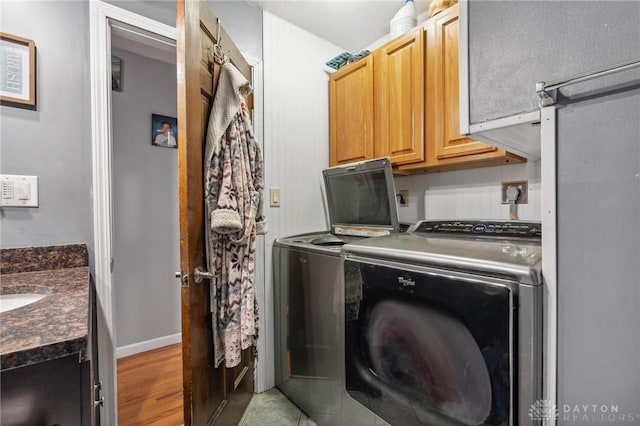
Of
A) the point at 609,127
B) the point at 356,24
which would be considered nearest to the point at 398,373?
the point at 609,127

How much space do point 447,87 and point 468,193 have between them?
0.63 metres

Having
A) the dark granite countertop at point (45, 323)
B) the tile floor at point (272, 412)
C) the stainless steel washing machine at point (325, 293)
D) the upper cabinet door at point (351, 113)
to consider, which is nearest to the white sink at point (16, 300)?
the dark granite countertop at point (45, 323)

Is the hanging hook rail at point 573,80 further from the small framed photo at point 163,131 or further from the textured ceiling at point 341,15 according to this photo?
the small framed photo at point 163,131

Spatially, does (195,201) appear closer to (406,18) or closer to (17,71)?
(17,71)

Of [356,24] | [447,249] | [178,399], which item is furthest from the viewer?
[356,24]

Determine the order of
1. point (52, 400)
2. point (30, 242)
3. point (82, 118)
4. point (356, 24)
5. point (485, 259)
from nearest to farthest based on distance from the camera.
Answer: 1. point (52, 400)
2. point (485, 259)
3. point (30, 242)
4. point (82, 118)
5. point (356, 24)

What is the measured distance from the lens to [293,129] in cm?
196

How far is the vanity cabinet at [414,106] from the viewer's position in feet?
4.70

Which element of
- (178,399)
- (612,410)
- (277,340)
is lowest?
(178,399)

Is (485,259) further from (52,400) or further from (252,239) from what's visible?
(52,400)

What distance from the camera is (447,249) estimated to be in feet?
3.33

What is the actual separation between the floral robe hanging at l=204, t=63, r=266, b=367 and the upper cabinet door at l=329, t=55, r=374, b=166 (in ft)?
2.90

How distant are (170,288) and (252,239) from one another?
1.74m

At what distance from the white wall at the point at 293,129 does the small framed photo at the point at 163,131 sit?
125 centimetres
